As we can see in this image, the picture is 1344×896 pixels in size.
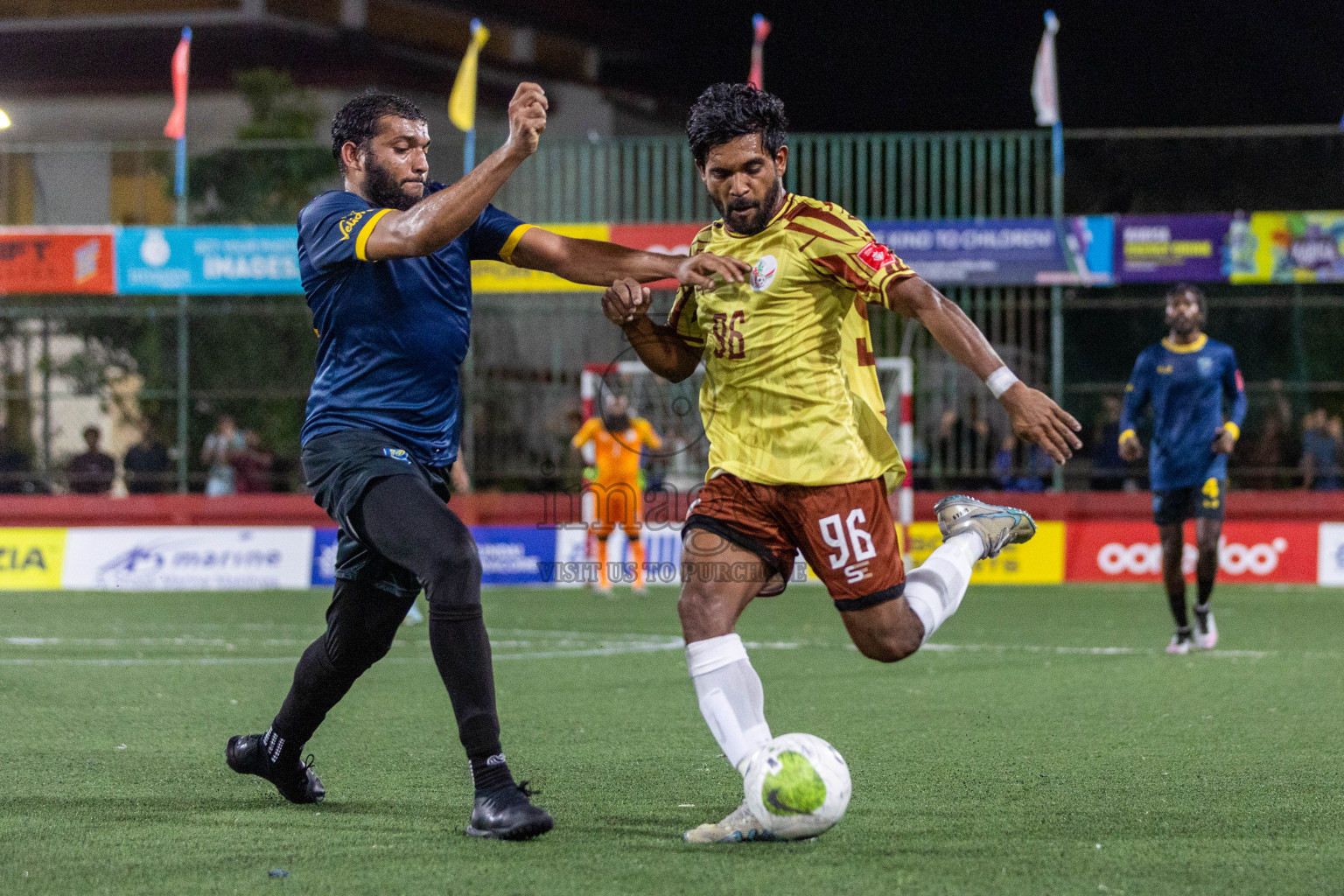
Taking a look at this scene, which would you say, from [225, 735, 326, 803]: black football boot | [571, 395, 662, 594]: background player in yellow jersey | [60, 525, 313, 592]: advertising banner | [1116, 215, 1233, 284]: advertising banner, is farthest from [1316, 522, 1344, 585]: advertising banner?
[225, 735, 326, 803]: black football boot

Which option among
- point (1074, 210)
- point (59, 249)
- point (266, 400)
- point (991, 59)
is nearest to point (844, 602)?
point (59, 249)

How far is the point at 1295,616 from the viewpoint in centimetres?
1271

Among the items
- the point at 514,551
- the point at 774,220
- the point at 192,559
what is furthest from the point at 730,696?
the point at 192,559

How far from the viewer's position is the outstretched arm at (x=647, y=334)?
14.8ft

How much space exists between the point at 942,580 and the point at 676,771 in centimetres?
130

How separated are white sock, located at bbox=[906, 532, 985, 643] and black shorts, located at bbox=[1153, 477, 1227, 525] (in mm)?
5181

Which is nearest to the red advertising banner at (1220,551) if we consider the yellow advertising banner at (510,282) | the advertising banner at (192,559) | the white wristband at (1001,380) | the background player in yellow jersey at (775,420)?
the yellow advertising banner at (510,282)

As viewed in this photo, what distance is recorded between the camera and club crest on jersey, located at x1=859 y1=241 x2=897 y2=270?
4.38 meters

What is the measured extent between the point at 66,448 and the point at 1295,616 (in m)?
15.6

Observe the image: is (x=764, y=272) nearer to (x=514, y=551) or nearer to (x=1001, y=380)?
(x=1001, y=380)

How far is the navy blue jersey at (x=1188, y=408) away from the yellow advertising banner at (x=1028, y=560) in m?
7.01

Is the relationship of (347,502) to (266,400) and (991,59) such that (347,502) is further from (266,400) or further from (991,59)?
(991,59)

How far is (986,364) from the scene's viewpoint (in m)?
4.18

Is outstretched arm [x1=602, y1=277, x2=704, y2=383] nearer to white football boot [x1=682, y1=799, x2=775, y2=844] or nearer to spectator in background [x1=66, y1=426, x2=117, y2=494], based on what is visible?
white football boot [x1=682, y1=799, x2=775, y2=844]
